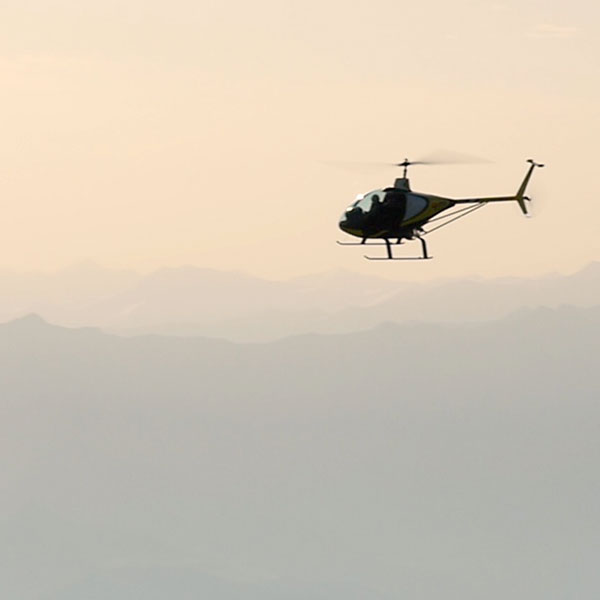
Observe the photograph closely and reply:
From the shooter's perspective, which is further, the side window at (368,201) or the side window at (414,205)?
the side window at (414,205)

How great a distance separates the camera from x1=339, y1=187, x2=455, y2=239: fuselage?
486 ft

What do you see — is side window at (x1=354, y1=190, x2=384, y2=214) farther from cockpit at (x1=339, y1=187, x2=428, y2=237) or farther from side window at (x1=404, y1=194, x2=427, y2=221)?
side window at (x1=404, y1=194, x2=427, y2=221)

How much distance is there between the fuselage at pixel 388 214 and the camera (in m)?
148

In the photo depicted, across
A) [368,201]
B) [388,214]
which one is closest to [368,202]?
[368,201]

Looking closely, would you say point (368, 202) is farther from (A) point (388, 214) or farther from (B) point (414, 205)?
(B) point (414, 205)

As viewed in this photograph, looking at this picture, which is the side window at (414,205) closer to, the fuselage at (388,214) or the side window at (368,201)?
the fuselage at (388,214)

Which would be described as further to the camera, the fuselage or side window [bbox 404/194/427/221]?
side window [bbox 404/194/427/221]

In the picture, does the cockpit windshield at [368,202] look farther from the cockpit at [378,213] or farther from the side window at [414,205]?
the side window at [414,205]

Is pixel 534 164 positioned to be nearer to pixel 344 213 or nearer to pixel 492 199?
pixel 492 199

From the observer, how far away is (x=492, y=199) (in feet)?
488

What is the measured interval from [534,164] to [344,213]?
1312 cm

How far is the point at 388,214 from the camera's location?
14838 cm

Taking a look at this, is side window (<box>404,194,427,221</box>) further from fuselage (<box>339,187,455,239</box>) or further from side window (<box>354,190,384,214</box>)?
side window (<box>354,190,384,214</box>)

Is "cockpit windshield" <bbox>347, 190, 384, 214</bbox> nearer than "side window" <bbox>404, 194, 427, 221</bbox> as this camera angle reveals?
Yes
